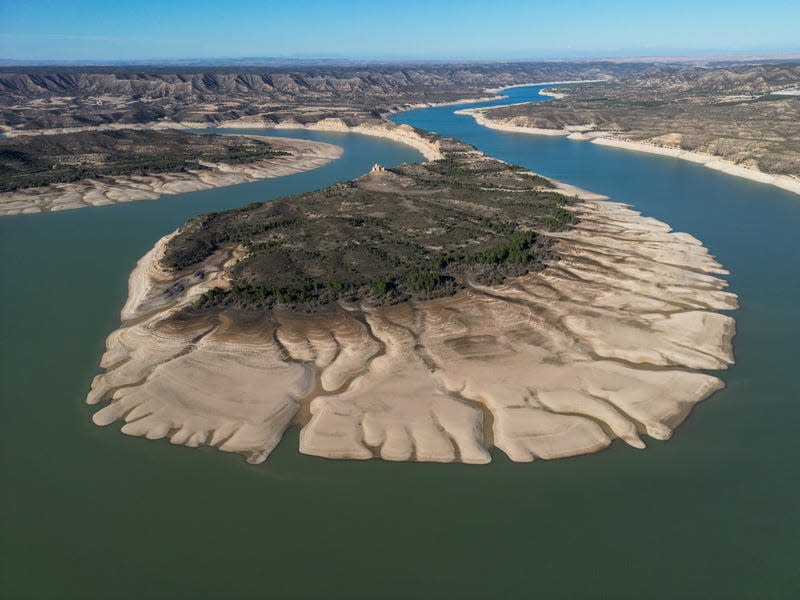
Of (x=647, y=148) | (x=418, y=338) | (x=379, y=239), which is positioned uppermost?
(x=647, y=148)

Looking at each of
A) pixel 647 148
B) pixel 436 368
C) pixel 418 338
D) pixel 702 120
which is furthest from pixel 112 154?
pixel 702 120

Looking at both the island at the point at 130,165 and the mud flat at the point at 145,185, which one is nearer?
the mud flat at the point at 145,185

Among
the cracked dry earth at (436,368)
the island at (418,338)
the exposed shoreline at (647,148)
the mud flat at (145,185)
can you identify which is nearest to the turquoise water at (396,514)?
the cracked dry earth at (436,368)

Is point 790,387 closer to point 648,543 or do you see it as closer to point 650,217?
point 648,543

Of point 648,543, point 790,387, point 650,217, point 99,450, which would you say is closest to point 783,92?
point 650,217

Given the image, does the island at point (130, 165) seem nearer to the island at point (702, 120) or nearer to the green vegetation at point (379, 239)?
the green vegetation at point (379, 239)

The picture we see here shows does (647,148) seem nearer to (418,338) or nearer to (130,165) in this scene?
(418,338)
